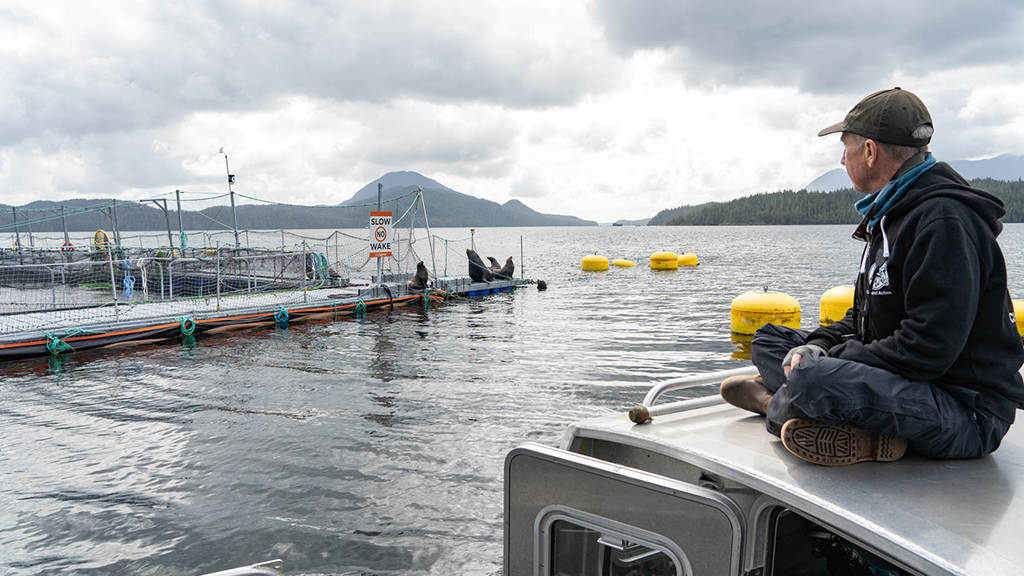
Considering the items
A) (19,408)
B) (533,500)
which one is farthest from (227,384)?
(533,500)

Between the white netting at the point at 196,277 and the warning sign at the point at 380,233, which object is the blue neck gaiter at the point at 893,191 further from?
the warning sign at the point at 380,233

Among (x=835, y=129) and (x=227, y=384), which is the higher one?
(x=835, y=129)

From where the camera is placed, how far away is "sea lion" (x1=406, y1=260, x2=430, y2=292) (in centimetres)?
2636

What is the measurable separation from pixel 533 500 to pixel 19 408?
42.2 feet

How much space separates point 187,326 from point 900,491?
1921 cm

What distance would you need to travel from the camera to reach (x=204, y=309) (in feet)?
63.6

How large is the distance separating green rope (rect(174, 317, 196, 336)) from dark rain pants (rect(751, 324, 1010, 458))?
18721 mm

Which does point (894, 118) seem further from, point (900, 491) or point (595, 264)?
point (595, 264)

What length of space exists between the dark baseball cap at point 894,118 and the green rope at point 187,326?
18866mm

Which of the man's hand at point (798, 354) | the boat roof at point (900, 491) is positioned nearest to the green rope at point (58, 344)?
the boat roof at point (900, 491)

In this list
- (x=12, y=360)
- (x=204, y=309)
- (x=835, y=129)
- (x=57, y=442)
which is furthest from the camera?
(x=204, y=309)

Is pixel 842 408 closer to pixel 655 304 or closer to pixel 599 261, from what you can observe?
pixel 655 304

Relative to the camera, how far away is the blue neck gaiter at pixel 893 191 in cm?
261

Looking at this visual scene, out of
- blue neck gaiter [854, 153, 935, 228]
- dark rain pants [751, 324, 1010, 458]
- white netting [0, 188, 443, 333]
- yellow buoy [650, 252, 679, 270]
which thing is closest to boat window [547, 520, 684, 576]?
dark rain pants [751, 324, 1010, 458]
